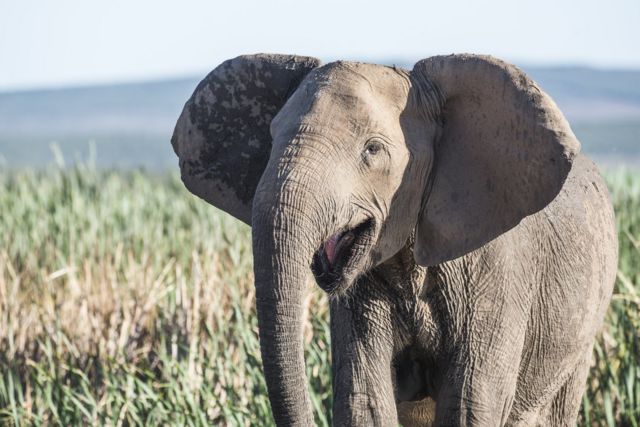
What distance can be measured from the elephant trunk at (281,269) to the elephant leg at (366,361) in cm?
54

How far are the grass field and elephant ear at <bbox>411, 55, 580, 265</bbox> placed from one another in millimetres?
1285

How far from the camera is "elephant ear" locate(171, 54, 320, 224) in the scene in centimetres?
357

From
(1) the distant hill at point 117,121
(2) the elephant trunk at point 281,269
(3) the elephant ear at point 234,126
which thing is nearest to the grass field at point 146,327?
(3) the elephant ear at point 234,126

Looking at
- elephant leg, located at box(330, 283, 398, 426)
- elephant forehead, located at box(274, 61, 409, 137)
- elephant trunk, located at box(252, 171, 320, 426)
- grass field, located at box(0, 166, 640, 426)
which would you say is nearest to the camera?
elephant trunk, located at box(252, 171, 320, 426)

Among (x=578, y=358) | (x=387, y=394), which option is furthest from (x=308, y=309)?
(x=387, y=394)

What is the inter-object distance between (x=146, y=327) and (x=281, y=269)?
10.7 feet

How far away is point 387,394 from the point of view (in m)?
3.52

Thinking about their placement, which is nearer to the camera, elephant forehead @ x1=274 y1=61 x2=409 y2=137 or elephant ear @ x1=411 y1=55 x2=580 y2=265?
elephant forehead @ x1=274 y1=61 x2=409 y2=137

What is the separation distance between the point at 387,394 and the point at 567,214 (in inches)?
31.0

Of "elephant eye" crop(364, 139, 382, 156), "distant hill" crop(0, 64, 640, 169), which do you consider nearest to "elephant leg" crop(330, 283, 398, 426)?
"elephant eye" crop(364, 139, 382, 156)

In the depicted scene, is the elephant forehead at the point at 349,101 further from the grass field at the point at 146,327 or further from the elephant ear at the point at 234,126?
the grass field at the point at 146,327

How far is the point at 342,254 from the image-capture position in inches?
125

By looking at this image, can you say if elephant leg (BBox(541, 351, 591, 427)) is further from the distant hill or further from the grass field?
the distant hill

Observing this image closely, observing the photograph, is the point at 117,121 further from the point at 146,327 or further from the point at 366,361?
the point at 366,361
